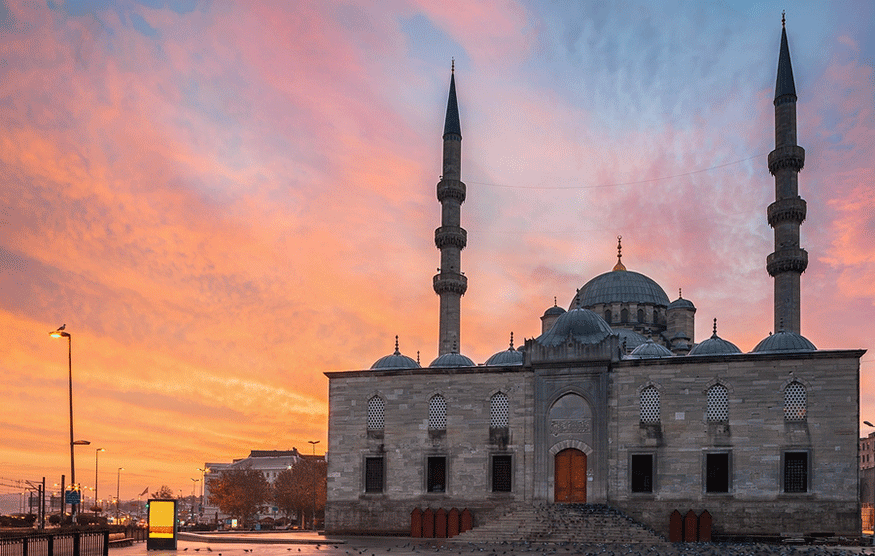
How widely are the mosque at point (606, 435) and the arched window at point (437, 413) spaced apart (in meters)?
0.06

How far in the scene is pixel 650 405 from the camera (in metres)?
37.4

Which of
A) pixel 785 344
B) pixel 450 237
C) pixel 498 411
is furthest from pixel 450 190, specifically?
pixel 785 344

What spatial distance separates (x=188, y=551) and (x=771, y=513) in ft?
77.2

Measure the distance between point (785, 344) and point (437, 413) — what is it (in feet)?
55.1

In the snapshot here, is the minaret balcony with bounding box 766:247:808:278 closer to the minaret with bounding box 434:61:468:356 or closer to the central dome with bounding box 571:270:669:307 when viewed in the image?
the central dome with bounding box 571:270:669:307

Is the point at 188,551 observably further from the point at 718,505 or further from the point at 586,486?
the point at 718,505

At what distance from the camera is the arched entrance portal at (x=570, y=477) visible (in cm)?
3791

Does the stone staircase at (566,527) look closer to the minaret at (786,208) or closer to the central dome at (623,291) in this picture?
the minaret at (786,208)

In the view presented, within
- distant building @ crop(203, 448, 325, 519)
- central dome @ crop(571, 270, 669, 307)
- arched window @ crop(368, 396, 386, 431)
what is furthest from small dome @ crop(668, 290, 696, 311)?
distant building @ crop(203, 448, 325, 519)

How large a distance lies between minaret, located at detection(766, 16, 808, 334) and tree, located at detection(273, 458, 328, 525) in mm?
42220

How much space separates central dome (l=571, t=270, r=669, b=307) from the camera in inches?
2307

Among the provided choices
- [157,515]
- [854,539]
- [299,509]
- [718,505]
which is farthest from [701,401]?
[299,509]

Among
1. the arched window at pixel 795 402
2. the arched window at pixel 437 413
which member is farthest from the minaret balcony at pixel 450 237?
the arched window at pixel 795 402

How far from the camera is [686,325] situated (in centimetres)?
5647
